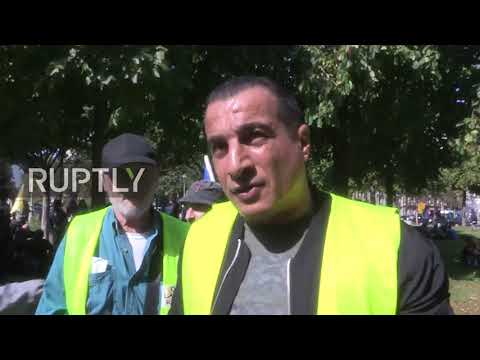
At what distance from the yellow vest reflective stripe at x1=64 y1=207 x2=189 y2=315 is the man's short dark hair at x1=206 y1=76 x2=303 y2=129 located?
0.98 m

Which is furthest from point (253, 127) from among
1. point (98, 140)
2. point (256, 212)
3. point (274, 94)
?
point (98, 140)

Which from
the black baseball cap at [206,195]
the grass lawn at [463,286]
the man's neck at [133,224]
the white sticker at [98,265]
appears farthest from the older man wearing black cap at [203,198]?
the grass lawn at [463,286]

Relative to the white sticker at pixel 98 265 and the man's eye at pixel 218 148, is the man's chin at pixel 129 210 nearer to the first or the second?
A: the white sticker at pixel 98 265

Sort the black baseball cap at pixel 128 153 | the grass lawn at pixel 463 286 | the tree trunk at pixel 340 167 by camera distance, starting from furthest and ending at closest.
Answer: the tree trunk at pixel 340 167 → the grass lawn at pixel 463 286 → the black baseball cap at pixel 128 153

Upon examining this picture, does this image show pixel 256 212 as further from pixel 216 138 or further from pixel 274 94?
pixel 274 94

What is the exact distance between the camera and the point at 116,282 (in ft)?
8.65

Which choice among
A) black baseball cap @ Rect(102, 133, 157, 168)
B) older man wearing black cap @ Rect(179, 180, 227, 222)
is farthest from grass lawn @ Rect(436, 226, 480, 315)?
black baseball cap @ Rect(102, 133, 157, 168)

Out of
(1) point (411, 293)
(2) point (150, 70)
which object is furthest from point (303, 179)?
(2) point (150, 70)

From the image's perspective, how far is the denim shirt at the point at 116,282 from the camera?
2.56 meters

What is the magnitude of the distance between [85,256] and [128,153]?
539 mm

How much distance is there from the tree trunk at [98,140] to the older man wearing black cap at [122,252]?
5766 mm

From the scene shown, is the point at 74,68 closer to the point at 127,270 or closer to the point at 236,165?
the point at 127,270

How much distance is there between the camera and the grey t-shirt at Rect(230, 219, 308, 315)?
1709 mm

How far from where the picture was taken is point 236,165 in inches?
64.8
